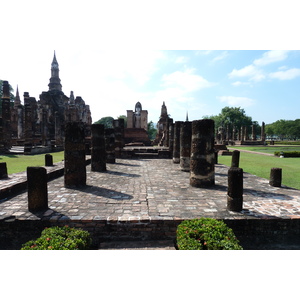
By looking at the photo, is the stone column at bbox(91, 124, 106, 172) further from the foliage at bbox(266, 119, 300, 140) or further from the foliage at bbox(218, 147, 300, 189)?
the foliage at bbox(266, 119, 300, 140)

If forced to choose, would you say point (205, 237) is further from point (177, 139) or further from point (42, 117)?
point (42, 117)

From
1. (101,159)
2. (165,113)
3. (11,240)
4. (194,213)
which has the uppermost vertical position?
(165,113)

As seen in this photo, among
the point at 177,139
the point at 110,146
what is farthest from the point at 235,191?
the point at 110,146

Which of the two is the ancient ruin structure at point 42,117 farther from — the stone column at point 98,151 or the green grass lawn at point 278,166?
the green grass lawn at point 278,166

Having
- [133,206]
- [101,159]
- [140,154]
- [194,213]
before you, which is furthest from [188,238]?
[140,154]

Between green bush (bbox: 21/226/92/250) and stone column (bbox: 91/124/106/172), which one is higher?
stone column (bbox: 91/124/106/172)

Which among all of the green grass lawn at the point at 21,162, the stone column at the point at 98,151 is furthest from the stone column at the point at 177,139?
the green grass lawn at the point at 21,162

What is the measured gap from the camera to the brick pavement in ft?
14.5

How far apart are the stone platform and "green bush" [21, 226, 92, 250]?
28.0 inches

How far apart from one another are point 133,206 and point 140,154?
12470 millimetres

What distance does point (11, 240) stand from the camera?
164 inches

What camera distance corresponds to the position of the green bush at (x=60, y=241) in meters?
2.99

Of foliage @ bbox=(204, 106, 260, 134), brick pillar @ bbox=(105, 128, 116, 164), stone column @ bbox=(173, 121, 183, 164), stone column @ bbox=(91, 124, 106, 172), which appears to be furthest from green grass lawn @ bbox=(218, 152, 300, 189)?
foliage @ bbox=(204, 106, 260, 134)

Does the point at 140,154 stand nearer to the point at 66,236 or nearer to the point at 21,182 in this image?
the point at 21,182
